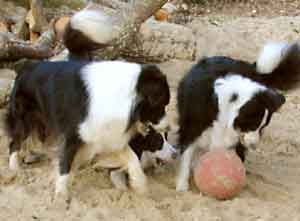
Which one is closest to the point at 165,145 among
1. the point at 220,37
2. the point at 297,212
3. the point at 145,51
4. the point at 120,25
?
the point at 297,212

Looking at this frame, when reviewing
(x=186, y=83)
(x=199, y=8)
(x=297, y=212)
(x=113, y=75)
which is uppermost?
(x=113, y=75)

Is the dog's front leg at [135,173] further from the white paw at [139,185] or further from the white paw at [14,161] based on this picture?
the white paw at [14,161]

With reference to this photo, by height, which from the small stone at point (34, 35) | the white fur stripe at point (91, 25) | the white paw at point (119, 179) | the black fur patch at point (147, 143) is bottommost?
the small stone at point (34, 35)

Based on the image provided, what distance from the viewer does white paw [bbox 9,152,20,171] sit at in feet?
17.4

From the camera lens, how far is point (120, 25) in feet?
23.9

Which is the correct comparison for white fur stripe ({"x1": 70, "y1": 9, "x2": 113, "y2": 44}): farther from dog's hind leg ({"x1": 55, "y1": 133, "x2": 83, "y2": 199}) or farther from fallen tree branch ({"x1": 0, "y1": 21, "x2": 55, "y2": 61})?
fallen tree branch ({"x1": 0, "y1": 21, "x2": 55, "y2": 61})

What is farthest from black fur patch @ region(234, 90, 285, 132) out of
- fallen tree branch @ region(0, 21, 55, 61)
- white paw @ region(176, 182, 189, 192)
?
fallen tree branch @ region(0, 21, 55, 61)

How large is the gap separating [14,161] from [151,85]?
1432mm

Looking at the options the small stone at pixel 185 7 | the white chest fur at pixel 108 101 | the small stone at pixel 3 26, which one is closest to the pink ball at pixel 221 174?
the white chest fur at pixel 108 101

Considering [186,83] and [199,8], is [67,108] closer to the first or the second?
[186,83]

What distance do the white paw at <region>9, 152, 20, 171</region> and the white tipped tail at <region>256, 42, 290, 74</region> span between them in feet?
6.57

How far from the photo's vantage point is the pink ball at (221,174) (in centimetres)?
488

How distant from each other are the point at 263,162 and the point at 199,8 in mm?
5789

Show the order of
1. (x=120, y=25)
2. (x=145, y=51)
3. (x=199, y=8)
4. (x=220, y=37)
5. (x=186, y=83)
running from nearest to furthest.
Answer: (x=186, y=83), (x=120, y=25), (x=145, y=51), (x=220, y=37), (x=199, y=8)
